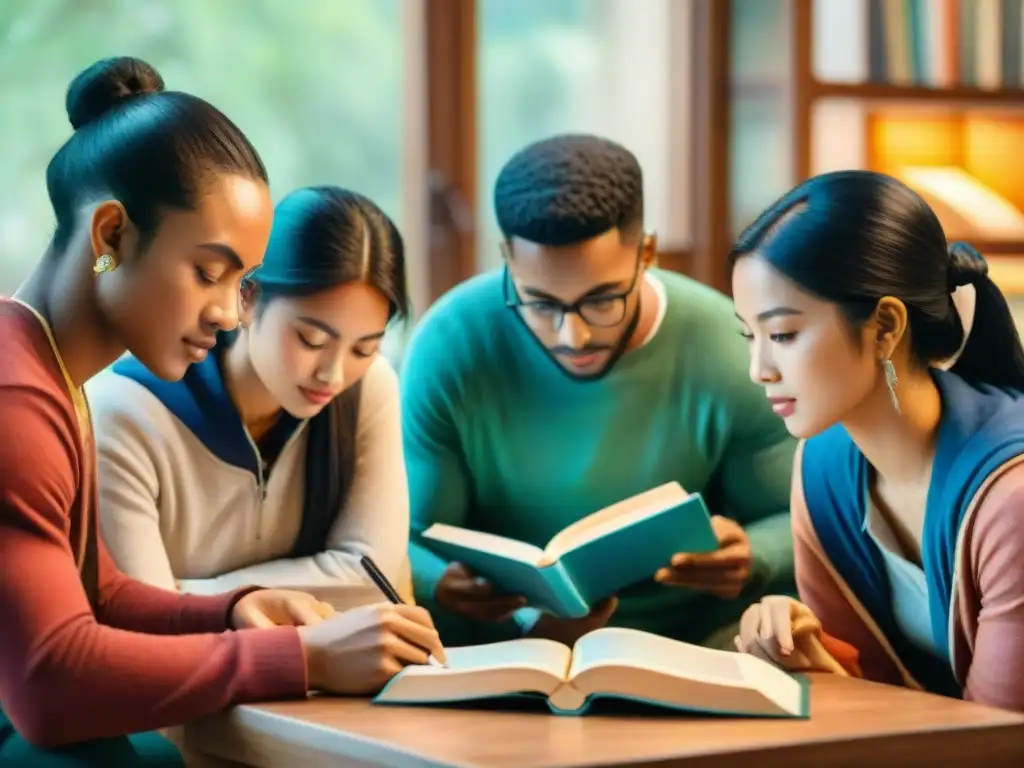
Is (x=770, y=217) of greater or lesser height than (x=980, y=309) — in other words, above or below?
above

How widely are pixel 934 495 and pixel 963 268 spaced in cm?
28

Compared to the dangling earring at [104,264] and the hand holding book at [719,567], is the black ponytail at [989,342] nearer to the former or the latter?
the hand holding book at [719,567]

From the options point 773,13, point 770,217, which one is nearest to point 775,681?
point 770,217

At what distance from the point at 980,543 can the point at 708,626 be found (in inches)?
29.7

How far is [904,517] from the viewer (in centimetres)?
187

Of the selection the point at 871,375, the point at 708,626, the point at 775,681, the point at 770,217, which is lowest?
the point at 708,626

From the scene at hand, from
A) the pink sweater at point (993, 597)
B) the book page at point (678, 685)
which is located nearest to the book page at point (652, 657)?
the book page at point (678, 685)

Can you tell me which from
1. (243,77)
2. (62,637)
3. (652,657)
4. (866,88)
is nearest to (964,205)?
(866,88)

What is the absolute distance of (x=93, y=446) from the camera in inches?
66.4

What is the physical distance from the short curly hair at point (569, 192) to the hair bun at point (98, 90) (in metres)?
0.66

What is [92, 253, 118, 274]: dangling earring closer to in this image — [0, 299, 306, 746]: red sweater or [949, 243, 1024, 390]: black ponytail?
[0, 299, 306, 746]: red sweater

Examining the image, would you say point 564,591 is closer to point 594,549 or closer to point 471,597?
point 594,549

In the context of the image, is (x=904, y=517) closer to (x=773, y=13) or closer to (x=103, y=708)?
(x=103, y=708)

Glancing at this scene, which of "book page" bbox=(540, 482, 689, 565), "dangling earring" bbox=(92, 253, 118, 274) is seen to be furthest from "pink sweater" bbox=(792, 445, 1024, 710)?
"dangling earring" bbox=(92, 253, 118, 274)
